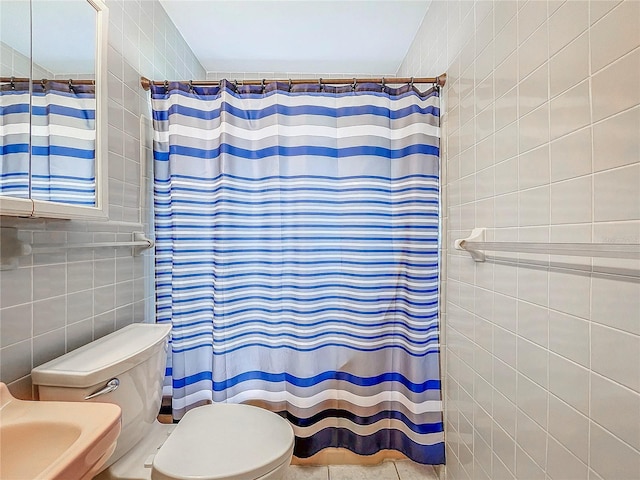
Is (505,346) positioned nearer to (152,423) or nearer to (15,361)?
(152,423)

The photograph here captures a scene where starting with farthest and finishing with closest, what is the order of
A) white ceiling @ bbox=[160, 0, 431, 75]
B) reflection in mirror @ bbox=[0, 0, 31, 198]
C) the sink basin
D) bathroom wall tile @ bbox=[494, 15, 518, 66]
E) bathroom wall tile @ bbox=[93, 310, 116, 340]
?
white ceiling @ bbox=[160, 0, 431, 75] < bathroom wall tile @ bbox=[93, 310, 116, 340] < bathroom wall tile @ bbox=[494, 15, 518, 66] < reflection in mirror @ bbox=[0, 0, 31, 198] < the sink basin

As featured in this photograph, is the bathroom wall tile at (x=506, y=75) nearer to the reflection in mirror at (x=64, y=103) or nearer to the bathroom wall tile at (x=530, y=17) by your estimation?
the bathroom wall tile at (x=530, y=17)

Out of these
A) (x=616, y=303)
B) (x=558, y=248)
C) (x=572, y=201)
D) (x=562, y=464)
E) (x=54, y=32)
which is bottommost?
(x=562, y=464)

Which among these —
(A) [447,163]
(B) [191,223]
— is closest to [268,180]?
(B) [191,223]

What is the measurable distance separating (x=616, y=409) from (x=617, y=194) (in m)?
0.44

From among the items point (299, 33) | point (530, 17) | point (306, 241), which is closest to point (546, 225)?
point (530, 17)

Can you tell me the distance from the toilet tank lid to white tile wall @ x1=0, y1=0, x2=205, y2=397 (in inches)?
2.5

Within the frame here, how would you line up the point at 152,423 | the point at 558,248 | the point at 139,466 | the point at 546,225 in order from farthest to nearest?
the point at 152,423, the point at 139,466, the point at 546,225, the point at 558,248

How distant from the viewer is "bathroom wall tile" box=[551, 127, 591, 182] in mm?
860

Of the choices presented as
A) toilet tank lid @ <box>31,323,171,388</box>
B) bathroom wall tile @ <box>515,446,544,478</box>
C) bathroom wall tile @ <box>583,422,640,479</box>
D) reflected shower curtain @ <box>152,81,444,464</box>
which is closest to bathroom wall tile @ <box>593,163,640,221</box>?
bathroom wall tile @ <box>583,422,640,479</box>

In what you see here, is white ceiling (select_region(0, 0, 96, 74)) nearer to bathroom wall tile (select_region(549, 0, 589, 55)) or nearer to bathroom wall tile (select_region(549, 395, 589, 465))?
bathroom wall tile (select_region(549, 0, 589, 55))

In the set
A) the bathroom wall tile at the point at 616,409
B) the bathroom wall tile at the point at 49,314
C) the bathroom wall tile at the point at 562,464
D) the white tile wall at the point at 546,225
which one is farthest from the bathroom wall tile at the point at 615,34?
the bathroom wall tile at the point at 49,314

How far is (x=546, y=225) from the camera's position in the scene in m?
1.01

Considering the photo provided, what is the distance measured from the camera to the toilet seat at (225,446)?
116 centimetres
